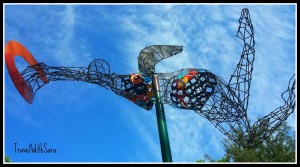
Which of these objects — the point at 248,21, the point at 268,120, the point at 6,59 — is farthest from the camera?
A: the point at 6,59

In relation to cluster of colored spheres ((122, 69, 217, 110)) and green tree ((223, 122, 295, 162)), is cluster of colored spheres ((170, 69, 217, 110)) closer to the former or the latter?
cluster of colored spheres ((122, 69, 217, 110))

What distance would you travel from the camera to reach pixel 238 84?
37.7 ft

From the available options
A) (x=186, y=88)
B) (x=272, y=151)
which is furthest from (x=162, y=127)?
(x=272, y=151)

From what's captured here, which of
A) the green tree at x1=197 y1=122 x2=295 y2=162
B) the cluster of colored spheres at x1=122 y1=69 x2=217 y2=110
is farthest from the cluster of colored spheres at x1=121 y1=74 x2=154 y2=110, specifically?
the green tree at x1=197 y1=122 x2=295 y2=162

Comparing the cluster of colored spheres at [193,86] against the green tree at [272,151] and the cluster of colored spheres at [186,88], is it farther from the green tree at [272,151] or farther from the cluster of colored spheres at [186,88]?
the green tree at [272,151]

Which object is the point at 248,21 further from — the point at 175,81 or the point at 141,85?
the point at 141,85

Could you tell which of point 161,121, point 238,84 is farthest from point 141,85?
point 238,84

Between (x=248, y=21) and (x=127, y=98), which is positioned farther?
(x=127, y=98)

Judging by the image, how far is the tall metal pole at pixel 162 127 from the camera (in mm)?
11180

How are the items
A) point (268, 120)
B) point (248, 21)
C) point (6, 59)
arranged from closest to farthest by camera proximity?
point (248, 21)
point (268, 120)
point (6, 59)

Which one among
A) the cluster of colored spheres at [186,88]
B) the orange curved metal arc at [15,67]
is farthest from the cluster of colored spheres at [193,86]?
the orange curved metal arc at [15,67]

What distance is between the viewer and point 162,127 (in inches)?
460

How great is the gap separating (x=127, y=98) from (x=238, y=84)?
3.47 m

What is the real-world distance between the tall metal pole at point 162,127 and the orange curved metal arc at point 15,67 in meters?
3.78
